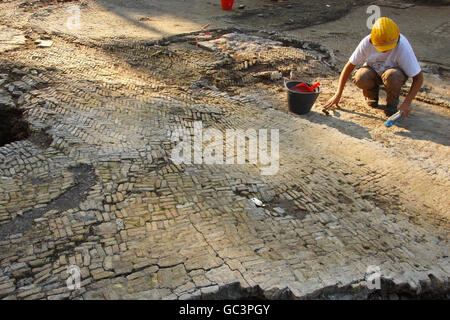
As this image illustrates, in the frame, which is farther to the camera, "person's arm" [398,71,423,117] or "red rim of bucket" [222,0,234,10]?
"red rim of bucket" [222,0,234,10]

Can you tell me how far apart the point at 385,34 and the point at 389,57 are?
61 centimetres

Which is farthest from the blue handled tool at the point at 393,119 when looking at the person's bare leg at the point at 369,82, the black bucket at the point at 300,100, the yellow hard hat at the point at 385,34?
the black bucket at the point at 300,100

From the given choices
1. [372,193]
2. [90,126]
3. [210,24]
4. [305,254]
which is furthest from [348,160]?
[210,24]

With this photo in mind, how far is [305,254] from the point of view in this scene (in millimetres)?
→ 2953

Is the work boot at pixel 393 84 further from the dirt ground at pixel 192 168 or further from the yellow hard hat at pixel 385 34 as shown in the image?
the yellow hard hat at pixel 385 34

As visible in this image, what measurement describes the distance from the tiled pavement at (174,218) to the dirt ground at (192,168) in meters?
0.02

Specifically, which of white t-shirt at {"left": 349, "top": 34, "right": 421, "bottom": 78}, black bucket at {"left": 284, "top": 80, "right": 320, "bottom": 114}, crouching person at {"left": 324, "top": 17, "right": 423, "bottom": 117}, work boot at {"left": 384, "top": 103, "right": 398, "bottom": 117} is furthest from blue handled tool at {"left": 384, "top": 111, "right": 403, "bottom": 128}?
black bucket at {"left": 284, "top": 80, "right": 320, "bottom": 114}

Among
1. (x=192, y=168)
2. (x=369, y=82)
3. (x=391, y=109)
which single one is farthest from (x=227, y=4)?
(x=192, y=168)

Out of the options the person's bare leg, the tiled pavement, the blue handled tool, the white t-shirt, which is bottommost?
the tiled pavement

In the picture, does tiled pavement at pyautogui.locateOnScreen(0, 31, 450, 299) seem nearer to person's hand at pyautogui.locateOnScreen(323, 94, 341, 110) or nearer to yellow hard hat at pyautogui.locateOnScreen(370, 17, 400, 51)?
person's hand at pyautogui.locateOnScreen(323, 94, 341, 110)

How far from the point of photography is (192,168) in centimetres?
377

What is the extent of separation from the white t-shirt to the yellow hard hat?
0.80 feet

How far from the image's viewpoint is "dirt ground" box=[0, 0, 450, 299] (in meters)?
2.86

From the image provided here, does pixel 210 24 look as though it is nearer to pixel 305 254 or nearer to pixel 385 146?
pixel 385 146
